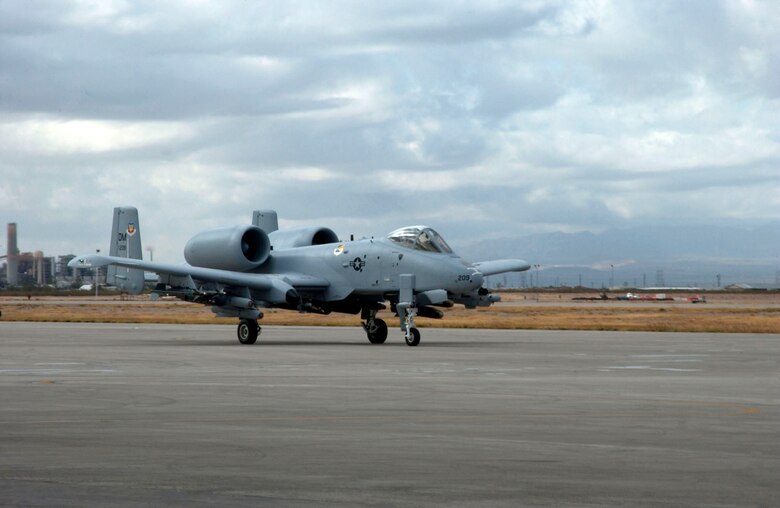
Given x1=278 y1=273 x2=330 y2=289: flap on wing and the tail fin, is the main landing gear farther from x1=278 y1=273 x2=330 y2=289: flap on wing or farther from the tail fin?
the tail fin

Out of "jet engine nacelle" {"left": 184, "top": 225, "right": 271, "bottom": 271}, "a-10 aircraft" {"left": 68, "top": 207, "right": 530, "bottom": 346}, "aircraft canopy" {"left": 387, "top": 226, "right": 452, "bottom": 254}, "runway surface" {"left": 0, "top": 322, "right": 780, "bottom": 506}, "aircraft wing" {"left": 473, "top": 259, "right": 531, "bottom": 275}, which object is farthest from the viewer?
"jet engine nacelle" {"left": 184, "top": 225, "right": 271, "bottom": 271}

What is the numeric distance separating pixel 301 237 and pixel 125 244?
6406 millimetres

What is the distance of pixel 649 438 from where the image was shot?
12.4 meters

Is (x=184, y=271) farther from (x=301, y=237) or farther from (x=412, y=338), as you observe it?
(x=412, y=338)

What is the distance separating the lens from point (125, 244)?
4269cm

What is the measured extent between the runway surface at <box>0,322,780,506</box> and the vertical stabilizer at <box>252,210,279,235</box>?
20.2 meters

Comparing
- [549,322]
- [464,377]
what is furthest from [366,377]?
[549,322]

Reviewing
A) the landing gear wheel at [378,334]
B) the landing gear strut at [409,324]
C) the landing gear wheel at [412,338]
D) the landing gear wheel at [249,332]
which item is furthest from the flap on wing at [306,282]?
the landing gear wheel at [412,338]

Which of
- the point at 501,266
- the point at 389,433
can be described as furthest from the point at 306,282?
the point at 389,433

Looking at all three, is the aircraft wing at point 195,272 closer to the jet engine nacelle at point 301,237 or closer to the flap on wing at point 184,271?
the flap on wing at point 184,271

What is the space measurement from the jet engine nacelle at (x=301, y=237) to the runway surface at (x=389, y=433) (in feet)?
51.3

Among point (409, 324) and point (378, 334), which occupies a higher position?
point (409, 324)

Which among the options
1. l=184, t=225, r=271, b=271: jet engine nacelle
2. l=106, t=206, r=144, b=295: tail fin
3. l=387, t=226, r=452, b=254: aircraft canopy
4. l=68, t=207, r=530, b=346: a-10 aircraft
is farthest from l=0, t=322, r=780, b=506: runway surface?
l=106, t=206, r=144, b=295: tail fin

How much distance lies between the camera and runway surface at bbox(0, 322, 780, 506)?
9.11 meters
